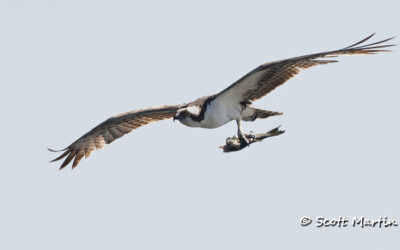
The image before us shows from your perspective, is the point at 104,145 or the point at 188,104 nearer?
the point at 188,104

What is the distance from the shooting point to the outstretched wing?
15367 mm

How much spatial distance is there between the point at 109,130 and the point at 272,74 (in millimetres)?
4764

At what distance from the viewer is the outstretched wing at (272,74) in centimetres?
1537

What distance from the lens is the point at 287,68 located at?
648 inches

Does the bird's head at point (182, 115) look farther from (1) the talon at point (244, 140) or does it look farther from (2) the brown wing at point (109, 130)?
(2) the brown wing at point (109, 130)

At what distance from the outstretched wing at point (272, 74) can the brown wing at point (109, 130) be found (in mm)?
2305

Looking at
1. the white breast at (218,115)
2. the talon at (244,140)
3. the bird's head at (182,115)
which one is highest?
the bird's head at (182,115)

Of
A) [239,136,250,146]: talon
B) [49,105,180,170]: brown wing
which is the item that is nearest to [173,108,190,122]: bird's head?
[239,136,250,146]: talon

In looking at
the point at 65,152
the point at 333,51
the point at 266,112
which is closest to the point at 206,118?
the point at 266,112

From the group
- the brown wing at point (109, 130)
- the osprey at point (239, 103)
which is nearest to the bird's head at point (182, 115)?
the osprey at point (239, 103)

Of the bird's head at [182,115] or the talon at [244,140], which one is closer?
the bird's head at [182,115]

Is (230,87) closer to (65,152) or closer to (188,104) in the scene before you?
(188,104)

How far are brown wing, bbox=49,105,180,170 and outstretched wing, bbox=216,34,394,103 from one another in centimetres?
231

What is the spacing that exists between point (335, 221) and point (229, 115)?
11.0 ft
